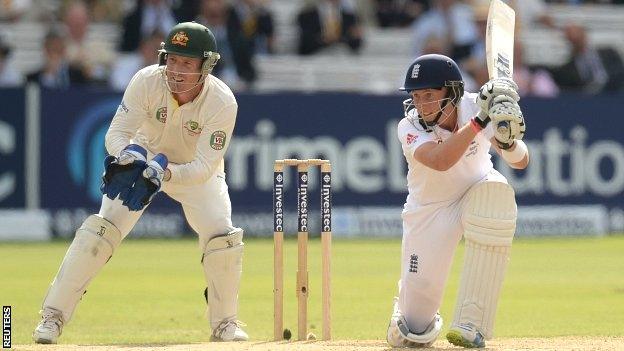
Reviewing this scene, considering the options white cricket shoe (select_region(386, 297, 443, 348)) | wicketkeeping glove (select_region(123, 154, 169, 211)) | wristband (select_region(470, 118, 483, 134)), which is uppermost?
wristband (select_region(470, 118, 483, 134))

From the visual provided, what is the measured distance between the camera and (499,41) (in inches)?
247

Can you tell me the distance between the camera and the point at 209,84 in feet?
21.9

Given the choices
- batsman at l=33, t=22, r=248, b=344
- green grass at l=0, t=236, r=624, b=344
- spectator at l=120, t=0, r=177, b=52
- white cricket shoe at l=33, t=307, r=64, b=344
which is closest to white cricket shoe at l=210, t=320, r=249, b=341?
batsman at l=33, t=22, r=248, b=344

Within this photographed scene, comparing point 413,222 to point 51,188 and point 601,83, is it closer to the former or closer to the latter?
point 51,188

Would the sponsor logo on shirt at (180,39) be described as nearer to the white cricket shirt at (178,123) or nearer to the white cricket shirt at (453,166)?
the white cricket shirt at (178,123)

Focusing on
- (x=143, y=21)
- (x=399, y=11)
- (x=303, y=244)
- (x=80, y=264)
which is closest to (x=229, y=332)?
(x=303, y=244)

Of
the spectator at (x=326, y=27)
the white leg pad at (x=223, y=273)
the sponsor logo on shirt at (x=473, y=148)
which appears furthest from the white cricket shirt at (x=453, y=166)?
the spectator at (x=326, y=27)

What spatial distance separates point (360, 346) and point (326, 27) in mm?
9375

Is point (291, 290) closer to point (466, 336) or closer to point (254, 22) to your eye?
point (466, 336)

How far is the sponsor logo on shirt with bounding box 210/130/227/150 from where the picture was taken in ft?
21.3

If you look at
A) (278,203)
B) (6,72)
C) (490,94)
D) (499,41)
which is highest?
(499,41)

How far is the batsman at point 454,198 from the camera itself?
5.80 m

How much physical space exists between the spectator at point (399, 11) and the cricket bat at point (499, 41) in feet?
31.0

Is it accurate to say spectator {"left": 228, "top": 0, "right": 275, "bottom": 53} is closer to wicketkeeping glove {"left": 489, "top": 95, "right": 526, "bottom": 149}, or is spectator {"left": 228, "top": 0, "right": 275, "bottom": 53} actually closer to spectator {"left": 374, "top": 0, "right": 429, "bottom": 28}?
spectator {"left": 374, "top": 0, "right": 429, "bottom": 28}
